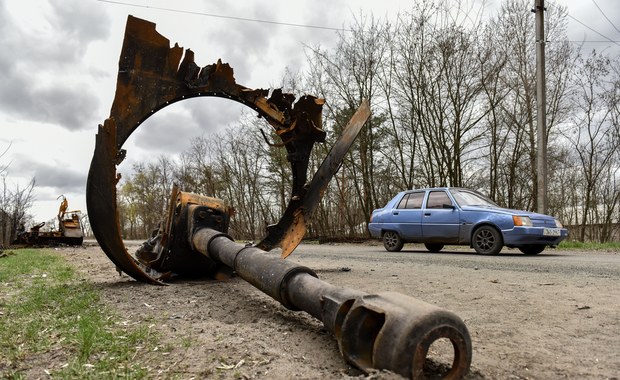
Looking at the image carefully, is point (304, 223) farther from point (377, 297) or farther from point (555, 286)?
point (377, 297)

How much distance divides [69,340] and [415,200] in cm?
984

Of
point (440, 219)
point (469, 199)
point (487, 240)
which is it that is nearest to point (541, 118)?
point (469, 199)

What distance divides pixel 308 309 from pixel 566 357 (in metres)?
1.34

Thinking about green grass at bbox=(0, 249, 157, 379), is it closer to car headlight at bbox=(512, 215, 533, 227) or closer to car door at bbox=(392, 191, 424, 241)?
car headlight at bbox=(512, 215, 533, 227)

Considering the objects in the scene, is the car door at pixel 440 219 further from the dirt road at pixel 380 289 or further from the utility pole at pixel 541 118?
the dirt road at pixel 380 289

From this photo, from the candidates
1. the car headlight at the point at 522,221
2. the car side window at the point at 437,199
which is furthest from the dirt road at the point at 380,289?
the car side window at the point at 437,199

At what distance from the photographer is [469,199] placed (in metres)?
10.9

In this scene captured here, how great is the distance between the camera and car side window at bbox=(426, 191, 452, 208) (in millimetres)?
11039

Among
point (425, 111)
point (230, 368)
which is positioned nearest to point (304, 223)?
point (230, 368)

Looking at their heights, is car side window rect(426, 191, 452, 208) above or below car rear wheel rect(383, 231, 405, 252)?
above

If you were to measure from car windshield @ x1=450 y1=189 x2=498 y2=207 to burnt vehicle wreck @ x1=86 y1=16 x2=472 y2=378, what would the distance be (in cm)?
487

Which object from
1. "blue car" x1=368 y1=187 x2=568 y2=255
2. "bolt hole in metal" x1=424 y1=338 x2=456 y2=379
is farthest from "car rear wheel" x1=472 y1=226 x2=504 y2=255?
"bolt hole in metal" x1=424 y1=338 x2=456 y2=379

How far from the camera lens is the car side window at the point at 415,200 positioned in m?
11.6

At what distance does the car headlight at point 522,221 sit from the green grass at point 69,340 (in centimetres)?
812
